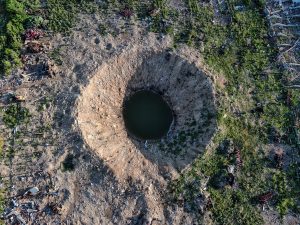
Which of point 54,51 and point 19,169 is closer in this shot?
point 19,169

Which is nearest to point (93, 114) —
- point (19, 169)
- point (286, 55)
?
point (19, 169)

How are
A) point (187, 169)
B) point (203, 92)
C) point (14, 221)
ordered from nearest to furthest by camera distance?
point (14, 221), point (187, 169), point (203, 92)

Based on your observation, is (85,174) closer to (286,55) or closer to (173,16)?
(173,16)

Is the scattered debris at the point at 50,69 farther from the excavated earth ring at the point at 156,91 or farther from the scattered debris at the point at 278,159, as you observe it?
the scattered debris at the point at 278,159

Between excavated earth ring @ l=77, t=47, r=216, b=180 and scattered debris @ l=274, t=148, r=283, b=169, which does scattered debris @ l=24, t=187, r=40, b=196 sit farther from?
scattered debris @ l=274, t=148, r=283, b=169

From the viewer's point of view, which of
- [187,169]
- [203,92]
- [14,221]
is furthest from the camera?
[203,92]

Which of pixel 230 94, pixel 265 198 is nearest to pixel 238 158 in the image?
pixel 265 198

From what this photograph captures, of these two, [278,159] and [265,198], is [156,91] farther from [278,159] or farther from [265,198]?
[265,198]
